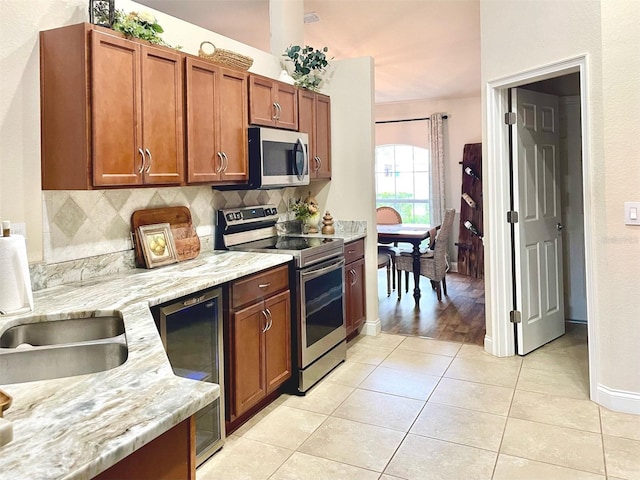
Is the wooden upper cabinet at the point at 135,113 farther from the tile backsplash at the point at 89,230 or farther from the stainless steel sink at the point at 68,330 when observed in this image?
the stainless steel sink at the point at 68,330

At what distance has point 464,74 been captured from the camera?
21.2 feet

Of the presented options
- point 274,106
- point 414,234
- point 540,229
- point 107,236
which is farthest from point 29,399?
point 414,234

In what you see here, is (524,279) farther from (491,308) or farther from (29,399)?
(29,399)

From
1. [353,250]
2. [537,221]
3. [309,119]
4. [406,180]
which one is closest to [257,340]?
[353,250]

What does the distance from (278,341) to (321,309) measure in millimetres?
497

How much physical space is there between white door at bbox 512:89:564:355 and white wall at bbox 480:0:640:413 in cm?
80

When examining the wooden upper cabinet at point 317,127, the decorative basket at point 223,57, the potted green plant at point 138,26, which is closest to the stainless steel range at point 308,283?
the wooden upper cabinet at point 317,127

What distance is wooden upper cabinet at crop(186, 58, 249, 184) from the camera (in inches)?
110

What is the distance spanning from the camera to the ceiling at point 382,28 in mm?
4219

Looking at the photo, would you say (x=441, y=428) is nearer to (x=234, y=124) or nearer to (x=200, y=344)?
(x=200, y=344)

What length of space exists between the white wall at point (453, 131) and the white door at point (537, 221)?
3.57 metres

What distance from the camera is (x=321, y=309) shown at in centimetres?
345

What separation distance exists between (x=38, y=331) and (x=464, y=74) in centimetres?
600

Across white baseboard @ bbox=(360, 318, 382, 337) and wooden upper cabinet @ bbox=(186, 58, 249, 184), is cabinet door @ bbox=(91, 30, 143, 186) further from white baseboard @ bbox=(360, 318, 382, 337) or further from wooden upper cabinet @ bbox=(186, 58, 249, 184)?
white baseboard @ bbox=(360, 318, 382, 337)
